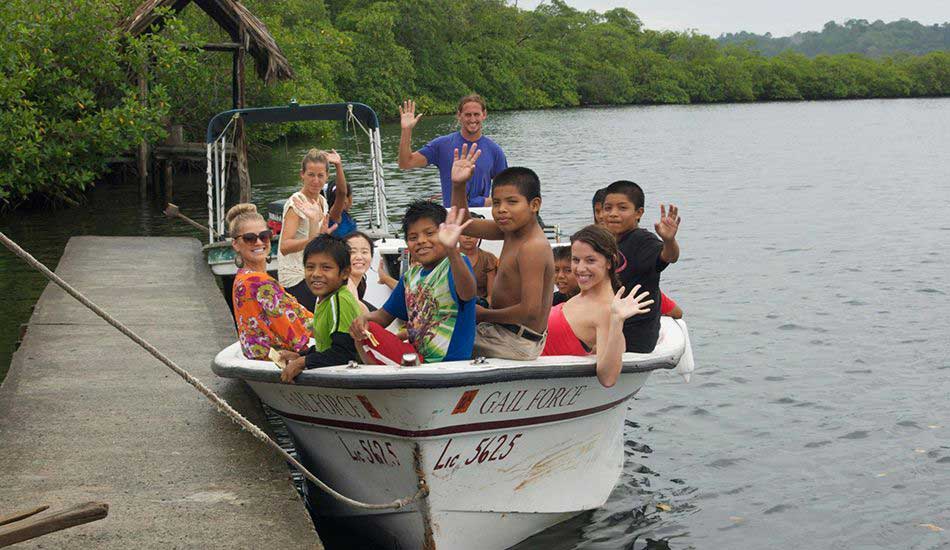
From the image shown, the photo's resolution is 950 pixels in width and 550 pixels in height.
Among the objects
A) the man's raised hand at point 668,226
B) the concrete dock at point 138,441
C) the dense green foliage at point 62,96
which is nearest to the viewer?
the concrete dock at point 138,441

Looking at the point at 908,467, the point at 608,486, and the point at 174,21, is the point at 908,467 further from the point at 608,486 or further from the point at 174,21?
the point at 174,21

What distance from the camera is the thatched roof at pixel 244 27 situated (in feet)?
66.5

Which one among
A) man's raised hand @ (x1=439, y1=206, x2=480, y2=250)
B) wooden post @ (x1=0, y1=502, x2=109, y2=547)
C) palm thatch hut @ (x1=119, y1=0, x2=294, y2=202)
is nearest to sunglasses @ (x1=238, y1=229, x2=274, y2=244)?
man's raised hand @ (x1=439, y1=206, x2=480, y2=250)

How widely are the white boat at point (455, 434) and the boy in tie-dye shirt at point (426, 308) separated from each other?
0.63 ft

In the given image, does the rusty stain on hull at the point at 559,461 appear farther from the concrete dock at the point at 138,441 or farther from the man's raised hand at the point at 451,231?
the man's raised hand at the point at 451,231

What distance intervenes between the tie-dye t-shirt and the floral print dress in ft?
3.18

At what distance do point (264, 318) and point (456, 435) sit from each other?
1.48 metres

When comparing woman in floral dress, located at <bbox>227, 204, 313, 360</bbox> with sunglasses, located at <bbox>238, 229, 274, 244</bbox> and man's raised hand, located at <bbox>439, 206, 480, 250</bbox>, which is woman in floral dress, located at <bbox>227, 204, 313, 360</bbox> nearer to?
sunglasses, located at <bbox>238, 229, 274, 244</bbox>

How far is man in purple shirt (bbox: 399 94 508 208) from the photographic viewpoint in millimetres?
9047

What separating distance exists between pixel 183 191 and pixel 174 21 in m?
7.07

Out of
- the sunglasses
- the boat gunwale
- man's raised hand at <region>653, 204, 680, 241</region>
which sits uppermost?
man's raised hand at <region>653, 204, 680, 241</region>

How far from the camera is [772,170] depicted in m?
35.7

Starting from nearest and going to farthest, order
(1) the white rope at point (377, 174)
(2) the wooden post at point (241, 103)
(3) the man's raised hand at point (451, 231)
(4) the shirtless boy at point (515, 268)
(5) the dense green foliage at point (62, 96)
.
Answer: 1. (3) the man's raised hand at point (451, 231)
2. (4) the shirtless boy at point (515, 268)
3. (1) the white rope at point (377, 174)
4. (5) the dense green foliage at point (62, 96)
5. (2) the wooden post at point (241, 103)

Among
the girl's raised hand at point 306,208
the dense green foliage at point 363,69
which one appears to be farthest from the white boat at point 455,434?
the dense green foliage at point 363,69
